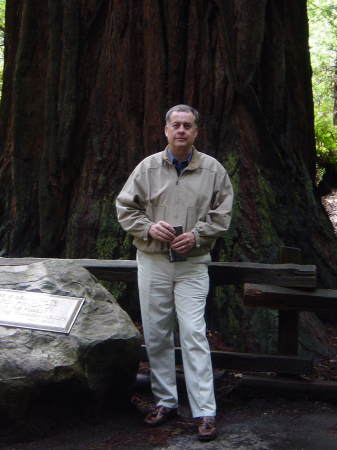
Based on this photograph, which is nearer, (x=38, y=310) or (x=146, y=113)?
(x=38, y=310)

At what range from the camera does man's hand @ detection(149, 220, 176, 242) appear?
174 inches

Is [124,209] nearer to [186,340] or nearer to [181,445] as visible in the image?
[186,340]

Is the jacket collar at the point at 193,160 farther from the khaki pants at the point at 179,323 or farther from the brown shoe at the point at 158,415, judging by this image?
the brown shoe at the point at 158,415

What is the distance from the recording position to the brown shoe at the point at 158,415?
184 inches

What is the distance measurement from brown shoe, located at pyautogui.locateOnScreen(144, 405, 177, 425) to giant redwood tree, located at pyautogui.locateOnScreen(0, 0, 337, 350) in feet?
6.52

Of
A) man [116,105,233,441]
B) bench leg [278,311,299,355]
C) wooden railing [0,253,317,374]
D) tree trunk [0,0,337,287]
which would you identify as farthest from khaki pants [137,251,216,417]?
tree trunk [0,0,337,287]

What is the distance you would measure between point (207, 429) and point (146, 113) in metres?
3.39

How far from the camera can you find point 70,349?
14.4ft

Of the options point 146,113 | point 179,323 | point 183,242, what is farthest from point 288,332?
point 146,113

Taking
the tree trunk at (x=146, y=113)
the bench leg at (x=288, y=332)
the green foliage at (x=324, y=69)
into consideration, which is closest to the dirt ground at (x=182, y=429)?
the bench leg at (x=288, y=332)

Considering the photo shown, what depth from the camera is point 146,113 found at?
22.1ft

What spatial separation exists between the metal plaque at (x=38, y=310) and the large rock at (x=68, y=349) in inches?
1.7

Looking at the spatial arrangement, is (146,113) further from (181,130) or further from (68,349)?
(68,349)

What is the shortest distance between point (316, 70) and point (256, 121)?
18.4 meters
